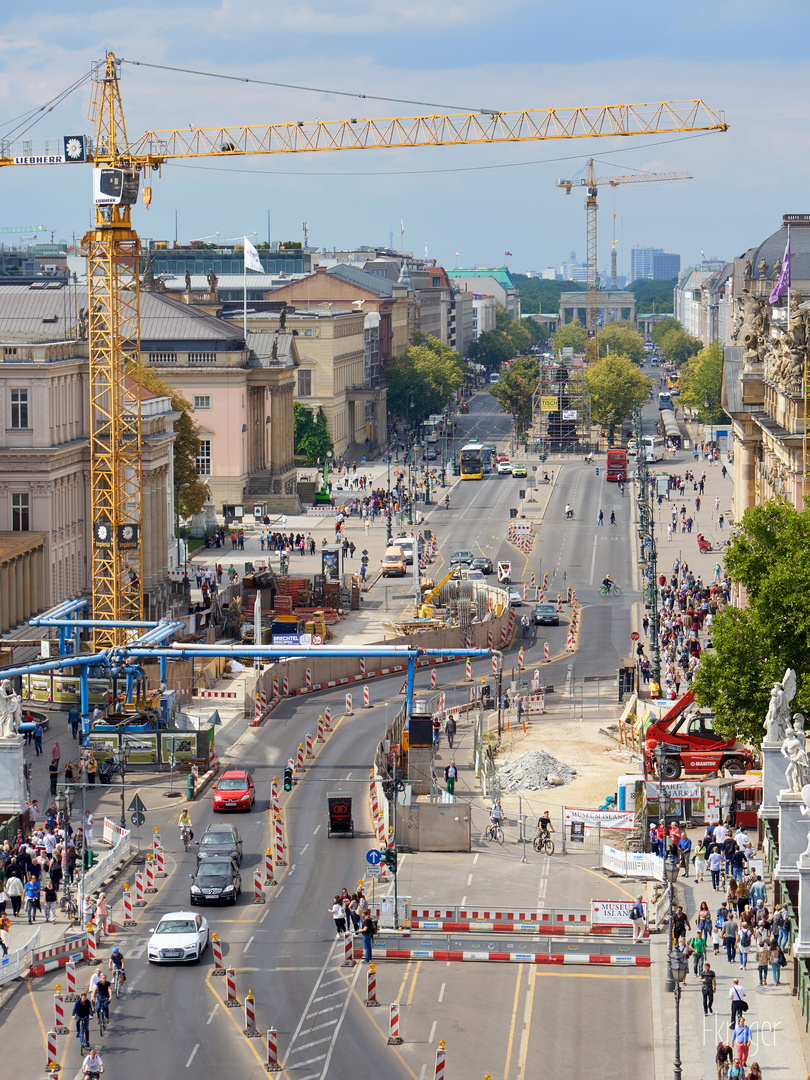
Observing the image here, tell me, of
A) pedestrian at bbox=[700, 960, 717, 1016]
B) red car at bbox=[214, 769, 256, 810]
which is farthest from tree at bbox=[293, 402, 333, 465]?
pedestrian at bbox=[700, 960, 717, 1016]

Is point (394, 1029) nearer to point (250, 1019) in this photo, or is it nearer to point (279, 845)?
point (250, 1019)

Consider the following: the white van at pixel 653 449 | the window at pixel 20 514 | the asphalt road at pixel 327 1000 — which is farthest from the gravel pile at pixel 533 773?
the white van at pixel 653 449

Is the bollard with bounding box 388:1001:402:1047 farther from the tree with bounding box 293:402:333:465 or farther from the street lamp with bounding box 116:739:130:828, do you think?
the tree with bounding box 293:402:333:465

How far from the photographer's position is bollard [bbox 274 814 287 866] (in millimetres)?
55088

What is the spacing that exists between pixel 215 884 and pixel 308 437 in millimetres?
122833

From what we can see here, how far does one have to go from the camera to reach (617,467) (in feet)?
550

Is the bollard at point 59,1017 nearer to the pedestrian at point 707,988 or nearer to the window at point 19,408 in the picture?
the pedestrian at point 707,988

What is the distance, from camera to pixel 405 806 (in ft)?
188

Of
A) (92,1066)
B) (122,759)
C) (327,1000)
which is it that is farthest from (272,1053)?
(122,759)

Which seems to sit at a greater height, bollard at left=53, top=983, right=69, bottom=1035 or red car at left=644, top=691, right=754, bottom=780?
red car at left=644, top=691, right=754, bottom=780

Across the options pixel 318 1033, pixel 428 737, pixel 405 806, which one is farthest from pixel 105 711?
pixel 318 1033

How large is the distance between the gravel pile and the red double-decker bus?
102 m

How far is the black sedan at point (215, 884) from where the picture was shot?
50.8 meters

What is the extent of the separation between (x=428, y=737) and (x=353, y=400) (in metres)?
131
